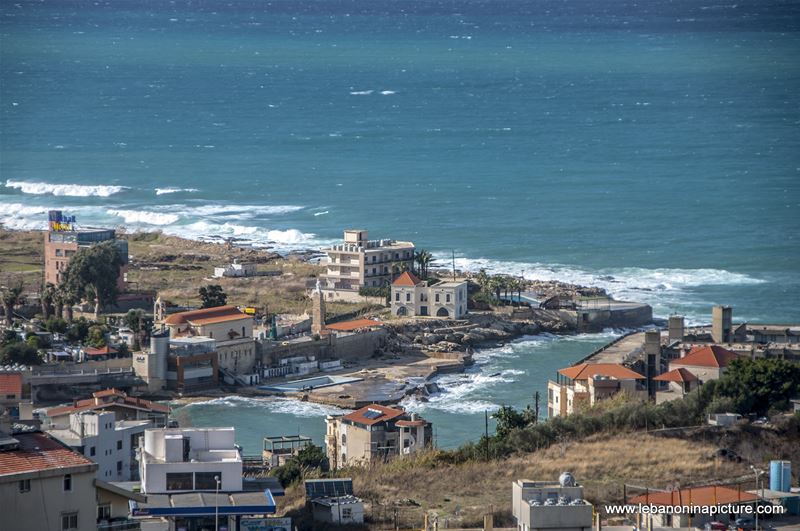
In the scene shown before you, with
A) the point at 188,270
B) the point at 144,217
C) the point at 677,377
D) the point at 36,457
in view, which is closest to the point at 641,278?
the point at 188,270

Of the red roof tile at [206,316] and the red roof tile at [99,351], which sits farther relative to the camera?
the red roof tile at [206,316]

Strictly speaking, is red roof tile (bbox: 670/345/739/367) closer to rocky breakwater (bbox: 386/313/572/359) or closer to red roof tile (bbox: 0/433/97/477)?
rocky breakwater (bbox: 386/313/572/359)

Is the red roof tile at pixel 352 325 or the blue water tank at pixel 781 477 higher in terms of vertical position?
the red roof tile at pixel 352 325

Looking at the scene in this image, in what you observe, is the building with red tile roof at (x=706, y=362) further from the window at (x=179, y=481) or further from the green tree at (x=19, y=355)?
the window at (x=179, y=481)

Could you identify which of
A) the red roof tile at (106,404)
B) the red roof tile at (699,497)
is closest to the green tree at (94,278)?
the red roof tile at (106,404)

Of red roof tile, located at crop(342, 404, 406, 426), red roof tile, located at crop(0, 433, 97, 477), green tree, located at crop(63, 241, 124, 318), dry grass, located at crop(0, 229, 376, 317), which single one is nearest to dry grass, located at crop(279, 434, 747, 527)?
red roof tile, located at crop(342, 404, 406, 426)

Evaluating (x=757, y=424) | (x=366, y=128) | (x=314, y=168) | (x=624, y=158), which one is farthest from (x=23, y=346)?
(x=366, y=128)

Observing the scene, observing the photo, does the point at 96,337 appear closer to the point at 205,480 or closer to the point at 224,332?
the point at 224,332
